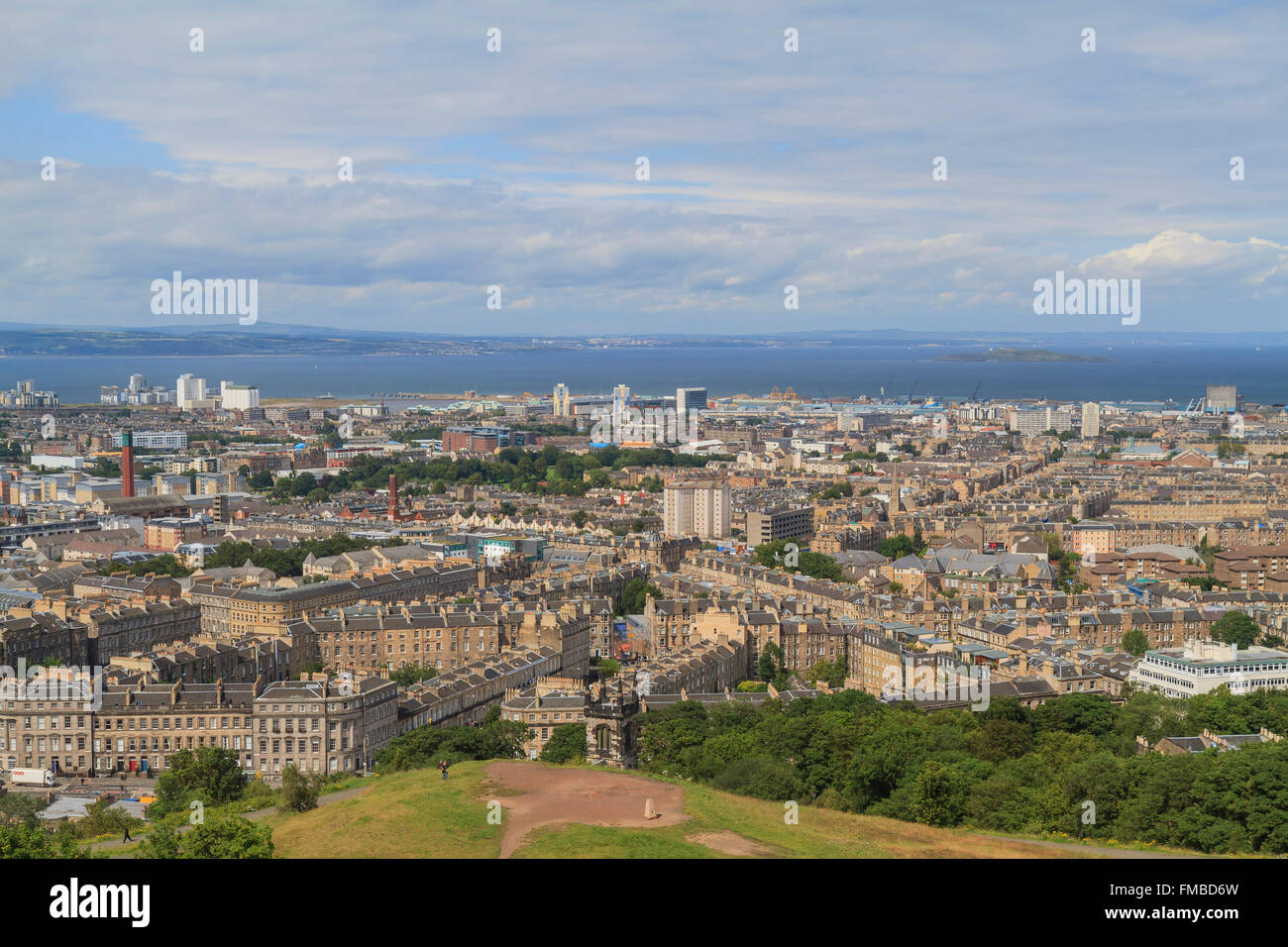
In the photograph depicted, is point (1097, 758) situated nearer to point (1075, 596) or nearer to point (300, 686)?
point (300, 686)

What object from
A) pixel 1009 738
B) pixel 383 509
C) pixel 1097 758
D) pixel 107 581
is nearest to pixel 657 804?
pixel 1097 758

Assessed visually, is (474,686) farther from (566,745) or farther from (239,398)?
(239,398)

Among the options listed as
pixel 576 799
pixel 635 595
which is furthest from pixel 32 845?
pixel 635 595

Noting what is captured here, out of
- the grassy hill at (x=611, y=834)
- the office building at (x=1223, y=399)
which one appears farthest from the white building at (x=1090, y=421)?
the grassy hill at (x=611, y=834)

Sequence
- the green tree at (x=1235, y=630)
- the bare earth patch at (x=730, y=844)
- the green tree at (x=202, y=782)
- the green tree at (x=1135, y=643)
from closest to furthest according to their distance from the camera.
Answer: the bare earth patch at (x=730, y=844)
the green tree at (x=202, y=782)
the green tree at (x=1235, y=630)
the green tree at (x=1135, y=643)

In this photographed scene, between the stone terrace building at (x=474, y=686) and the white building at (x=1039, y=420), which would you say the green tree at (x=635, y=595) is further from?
the white building at (x=1039, y=420)

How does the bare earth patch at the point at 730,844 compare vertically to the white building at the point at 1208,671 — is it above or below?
above
